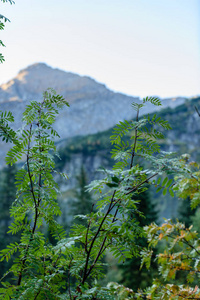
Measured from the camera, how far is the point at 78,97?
168875 millimetres

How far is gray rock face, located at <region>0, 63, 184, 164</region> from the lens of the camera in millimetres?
158625

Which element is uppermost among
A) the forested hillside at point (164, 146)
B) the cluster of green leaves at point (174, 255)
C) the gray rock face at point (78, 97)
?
the gray rock face at point (78, 97)

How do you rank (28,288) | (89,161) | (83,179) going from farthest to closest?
(89,161)
(83,179)
(28,288)

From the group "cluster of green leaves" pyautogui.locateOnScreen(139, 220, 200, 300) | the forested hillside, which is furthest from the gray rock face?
"cluster of green leaves" pyautogui.locateOnScreen(139, 220, 200, 300)

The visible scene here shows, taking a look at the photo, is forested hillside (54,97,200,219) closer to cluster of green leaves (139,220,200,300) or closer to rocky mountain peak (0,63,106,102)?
cluster of green leaves (139,220,200,300)

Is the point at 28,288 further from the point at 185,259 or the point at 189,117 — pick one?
the point at 189,117

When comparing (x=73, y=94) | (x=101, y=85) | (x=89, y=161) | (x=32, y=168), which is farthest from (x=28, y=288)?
(x=101, y=85)

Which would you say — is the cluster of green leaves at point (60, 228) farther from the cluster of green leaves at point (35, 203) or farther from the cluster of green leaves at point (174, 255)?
the cluster of green leaves at point (174, 255)

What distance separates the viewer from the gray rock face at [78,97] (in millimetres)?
158625

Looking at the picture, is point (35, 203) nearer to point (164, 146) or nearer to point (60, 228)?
point (60, 228)

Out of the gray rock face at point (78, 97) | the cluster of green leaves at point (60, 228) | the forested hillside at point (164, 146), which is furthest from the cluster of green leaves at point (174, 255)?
the gray rock face at point (78, 97)

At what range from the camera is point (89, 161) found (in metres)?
76.5

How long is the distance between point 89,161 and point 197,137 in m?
36.1

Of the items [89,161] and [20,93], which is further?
[20,93]
